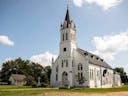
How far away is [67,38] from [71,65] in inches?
332

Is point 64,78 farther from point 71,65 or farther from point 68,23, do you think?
point 68,23

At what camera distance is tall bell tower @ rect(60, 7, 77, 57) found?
60.5 metres

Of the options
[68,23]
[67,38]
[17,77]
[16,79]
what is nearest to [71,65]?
[67,38]

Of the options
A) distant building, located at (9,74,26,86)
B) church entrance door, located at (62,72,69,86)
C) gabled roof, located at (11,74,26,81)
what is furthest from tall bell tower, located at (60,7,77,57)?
distant building, located at (9,74,26,86)

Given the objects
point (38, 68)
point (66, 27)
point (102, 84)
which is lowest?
point (102, 84)

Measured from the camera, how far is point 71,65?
194ft

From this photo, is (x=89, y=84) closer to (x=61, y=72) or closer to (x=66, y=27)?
(x=61, y=72)

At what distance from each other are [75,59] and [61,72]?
18.7ft

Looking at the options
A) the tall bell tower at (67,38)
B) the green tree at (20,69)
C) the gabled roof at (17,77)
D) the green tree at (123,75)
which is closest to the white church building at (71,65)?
the tall bell tower at (67,38)

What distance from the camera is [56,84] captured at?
202ft

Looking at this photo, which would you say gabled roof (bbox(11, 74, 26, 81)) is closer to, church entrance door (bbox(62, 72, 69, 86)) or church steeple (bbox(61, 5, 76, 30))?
church entrance door (bbox(62, 72, 69, 86))

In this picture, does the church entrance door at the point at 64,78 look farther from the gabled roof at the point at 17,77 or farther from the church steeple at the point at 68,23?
the gabled roof at the point at 17,77

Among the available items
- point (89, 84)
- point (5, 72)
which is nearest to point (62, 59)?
point (89, 84)

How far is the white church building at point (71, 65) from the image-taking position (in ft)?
192
